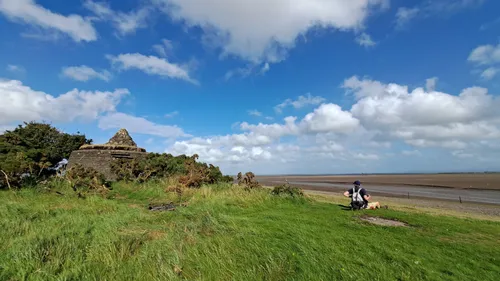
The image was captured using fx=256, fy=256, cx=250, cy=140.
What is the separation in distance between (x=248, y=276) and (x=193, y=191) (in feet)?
36.4

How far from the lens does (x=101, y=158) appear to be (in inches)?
845

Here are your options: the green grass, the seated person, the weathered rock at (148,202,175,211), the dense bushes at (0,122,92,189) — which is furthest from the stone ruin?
the seated person

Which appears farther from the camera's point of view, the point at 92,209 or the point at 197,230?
the point at 92,209

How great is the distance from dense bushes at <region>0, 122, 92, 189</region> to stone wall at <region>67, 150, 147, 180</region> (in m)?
2.06

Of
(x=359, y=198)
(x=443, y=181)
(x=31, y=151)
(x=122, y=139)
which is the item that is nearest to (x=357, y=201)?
(x=359, y=198)

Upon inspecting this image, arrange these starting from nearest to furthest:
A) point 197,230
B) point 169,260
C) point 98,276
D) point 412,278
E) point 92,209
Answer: point 412,278 → point 98,276 → point 169,260 → point 197,230 → point 92,209

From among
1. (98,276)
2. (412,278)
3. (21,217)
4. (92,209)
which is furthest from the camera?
(92,209)

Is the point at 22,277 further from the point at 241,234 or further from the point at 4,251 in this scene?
the point at 241,234

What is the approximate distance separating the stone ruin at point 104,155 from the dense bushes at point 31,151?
2150mm

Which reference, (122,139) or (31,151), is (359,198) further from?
(122,139)

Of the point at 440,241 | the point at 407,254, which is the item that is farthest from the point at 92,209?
the point at 440,241

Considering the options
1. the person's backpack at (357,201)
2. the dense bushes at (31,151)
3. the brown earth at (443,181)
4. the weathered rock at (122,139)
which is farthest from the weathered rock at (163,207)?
the brown earth at (443,181)

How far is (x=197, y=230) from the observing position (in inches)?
276

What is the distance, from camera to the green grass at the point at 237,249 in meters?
4.65
